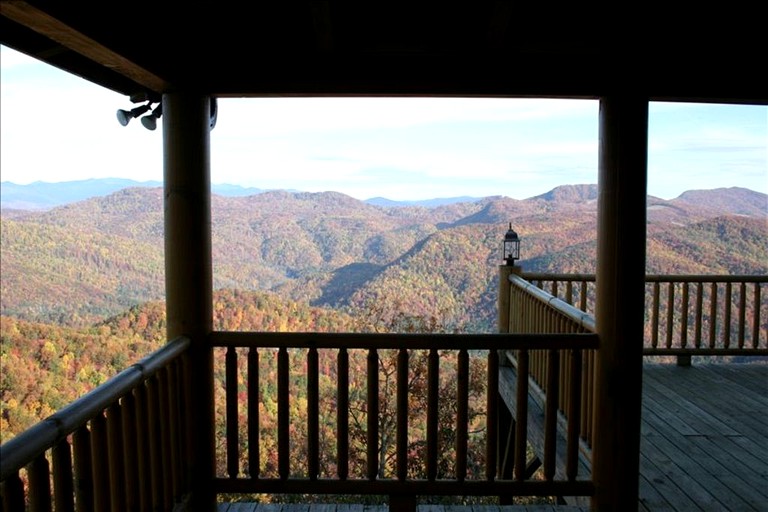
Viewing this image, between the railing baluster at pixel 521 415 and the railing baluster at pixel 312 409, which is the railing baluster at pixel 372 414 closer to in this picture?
the railing baluster at pixel 312 409

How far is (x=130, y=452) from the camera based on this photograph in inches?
82.1

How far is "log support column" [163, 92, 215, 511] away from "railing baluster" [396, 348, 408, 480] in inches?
37.4

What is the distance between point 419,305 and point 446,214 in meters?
14.2

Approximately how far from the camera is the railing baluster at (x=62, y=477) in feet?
5.32

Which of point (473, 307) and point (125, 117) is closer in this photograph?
point (125, 117)

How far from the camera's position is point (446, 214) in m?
34.5

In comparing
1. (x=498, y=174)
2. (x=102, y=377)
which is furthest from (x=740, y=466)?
(x=498, y=174)

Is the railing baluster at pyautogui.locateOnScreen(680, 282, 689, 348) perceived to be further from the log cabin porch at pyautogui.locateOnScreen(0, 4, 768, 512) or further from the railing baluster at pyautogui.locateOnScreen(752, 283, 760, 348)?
the log cabin porch at pyautogui.locateOnScreen(0, 4, 768, 512)

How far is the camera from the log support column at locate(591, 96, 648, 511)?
2.65m

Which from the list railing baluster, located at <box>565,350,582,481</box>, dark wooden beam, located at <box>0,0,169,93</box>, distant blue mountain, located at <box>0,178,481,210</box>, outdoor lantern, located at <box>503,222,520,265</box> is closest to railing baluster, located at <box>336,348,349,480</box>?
railing baluster, located at <box>565,350,582,481</box>

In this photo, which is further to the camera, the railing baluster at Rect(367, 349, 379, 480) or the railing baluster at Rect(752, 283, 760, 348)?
the railing baluster at Rect(752, 283, 760, 348)

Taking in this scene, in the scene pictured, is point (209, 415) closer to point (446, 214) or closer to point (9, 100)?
point (446, 214)

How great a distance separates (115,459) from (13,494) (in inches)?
22.2

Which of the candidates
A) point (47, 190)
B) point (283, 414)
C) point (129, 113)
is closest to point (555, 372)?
point (283, 414)
